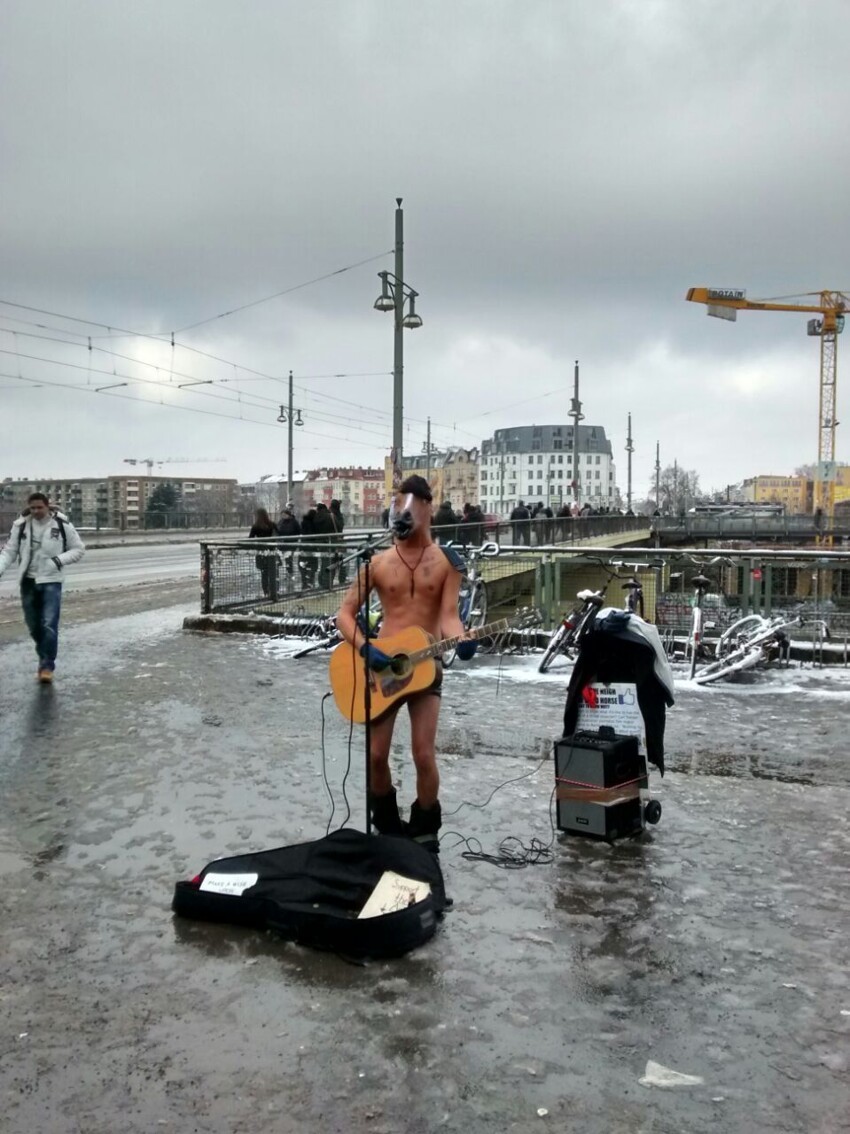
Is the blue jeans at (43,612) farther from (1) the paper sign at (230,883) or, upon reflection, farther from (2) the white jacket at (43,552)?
(1) the paper sign at (230,883)

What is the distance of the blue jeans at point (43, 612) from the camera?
966cm

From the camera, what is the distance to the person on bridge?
9.59 m

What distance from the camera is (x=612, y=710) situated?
5.54m

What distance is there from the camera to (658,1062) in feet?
10.3

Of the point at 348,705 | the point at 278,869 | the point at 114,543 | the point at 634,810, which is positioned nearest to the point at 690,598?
the point at 634,810

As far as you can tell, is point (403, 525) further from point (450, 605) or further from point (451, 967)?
point (451, 967)

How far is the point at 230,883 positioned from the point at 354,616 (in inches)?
59.7

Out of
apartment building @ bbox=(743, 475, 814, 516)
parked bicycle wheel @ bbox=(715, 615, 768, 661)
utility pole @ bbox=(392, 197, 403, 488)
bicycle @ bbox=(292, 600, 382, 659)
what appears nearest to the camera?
parked bicycle wheel @ bbox=(715, 615, 768, 661)

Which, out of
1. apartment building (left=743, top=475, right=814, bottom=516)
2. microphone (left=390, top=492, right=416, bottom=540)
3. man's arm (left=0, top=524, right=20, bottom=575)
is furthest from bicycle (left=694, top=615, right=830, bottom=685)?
apartment building (left=743, top=475, right=814, bottom=516)

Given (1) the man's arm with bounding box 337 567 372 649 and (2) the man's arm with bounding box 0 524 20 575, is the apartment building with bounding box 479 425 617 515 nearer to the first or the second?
(2) the man's arm with bounding box 0 524 20 575

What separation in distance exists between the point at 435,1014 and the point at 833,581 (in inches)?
331

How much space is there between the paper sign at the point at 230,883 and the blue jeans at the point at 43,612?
6181 mm

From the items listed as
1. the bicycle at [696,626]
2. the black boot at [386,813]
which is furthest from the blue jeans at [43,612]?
the bicycle at [696,626]

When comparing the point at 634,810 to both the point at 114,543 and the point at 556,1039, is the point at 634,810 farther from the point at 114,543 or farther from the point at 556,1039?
the point at 114,543
